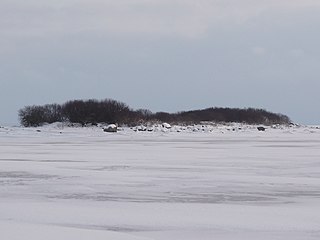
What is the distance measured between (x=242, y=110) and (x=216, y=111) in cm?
288

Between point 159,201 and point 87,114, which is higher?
point 87,114

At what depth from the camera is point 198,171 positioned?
1112 cm

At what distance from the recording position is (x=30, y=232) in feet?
16.3

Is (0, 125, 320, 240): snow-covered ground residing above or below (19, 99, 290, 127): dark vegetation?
below

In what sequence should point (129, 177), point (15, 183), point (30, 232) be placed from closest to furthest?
1. point (30, 232)
2. point (15, 183)
3. point (129, 177)

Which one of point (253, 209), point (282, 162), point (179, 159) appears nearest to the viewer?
point (253, 209)

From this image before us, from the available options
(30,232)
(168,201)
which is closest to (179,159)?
(168,201)

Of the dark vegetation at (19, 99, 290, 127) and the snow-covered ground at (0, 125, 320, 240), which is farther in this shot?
the dark vegetation at (19, 99, 290, 127)

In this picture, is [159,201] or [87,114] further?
[87,114]

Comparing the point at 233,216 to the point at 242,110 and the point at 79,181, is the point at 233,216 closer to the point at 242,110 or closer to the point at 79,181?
the point at 79,181

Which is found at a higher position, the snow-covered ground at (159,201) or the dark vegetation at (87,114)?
the dark vegetation at (87,114)

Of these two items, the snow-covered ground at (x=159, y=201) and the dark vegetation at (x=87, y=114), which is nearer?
the snow-covered ground at (x=159, y=201)

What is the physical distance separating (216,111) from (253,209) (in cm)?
6308

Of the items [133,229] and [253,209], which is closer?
[133,229]
